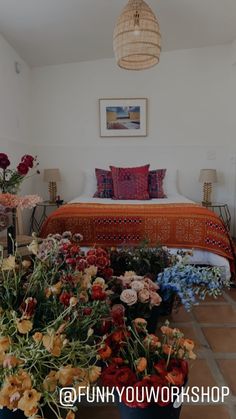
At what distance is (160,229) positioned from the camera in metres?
2.64

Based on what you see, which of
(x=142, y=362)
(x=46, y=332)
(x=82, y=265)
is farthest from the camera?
(x=82, y=265)

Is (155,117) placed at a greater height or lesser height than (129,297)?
greater

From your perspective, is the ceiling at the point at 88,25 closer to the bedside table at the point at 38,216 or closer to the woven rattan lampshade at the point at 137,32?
the woven rattan lampshade at the point at 137,32

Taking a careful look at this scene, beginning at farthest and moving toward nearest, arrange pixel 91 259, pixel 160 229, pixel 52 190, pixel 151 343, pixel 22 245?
pixel 52 190 → pixel 160 229 → pixel 22 245 → pixel 91 259 → pixel 151 343

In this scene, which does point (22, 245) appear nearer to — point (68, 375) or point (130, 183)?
point (68, 375)

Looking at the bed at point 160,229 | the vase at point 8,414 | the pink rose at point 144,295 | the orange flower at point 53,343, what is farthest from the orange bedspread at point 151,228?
the orange flower at point 53,343

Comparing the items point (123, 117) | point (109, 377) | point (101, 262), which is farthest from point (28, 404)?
point (123, 117)

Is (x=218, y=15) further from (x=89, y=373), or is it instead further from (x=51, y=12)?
(x=89, y=373)

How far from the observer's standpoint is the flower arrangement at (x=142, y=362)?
0.95 meters

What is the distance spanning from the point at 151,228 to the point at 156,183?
1.21 m

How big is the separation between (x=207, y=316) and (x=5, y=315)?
1.60 m

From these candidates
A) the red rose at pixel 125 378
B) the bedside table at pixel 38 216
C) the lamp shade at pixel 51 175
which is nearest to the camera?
the red rose at pixel 125 378

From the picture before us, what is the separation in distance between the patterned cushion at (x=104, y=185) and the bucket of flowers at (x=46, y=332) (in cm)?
241

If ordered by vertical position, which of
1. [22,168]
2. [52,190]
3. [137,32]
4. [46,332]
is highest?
[137,32]
